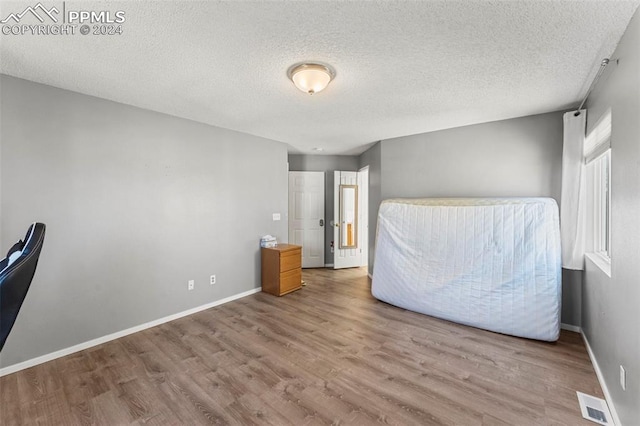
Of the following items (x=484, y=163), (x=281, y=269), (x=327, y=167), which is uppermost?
(x=327, y=167)

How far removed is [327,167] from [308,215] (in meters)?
1.12

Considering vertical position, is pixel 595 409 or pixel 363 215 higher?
pixel 363 215

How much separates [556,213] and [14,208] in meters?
4.88

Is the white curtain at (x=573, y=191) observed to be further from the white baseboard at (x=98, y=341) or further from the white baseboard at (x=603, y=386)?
the white baseboard at (x=98, y=341)

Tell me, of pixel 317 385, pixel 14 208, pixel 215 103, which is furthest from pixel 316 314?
pixel 14 208

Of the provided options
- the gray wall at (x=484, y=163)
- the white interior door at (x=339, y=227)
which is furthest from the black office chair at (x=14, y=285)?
the white interior door at (x=339, y=227)

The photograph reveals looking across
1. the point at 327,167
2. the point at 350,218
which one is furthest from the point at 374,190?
the point at 327,167

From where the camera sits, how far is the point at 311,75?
1994mm

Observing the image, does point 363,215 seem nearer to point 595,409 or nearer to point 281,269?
point 281,269

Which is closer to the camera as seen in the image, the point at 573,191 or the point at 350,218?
the point at 573,191

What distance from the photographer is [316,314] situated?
10.7ft

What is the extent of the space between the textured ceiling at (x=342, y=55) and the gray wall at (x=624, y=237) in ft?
0.80

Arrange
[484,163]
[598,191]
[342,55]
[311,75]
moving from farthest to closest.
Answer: [484,163]
[598,191]
[311,75]
[342,55]

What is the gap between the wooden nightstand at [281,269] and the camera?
3.92 meters
